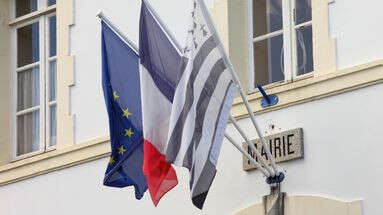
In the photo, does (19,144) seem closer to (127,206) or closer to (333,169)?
(127,206)

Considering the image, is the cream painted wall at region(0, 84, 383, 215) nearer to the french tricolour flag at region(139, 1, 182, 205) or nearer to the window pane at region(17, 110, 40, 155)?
the french tricolour flag at region(139, 1, 182, 205)

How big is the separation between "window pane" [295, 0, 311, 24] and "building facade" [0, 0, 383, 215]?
0.04ft

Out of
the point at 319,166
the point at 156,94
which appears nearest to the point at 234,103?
the point at 319,166

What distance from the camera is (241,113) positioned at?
13977mm

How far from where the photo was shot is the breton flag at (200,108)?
12.2 meters

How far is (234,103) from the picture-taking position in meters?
14.1

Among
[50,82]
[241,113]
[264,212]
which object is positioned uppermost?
[50,82]

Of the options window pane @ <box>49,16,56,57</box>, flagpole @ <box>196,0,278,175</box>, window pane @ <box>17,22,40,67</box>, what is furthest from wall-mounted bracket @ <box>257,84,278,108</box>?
window pane @ <box>17,22,40,67</box>

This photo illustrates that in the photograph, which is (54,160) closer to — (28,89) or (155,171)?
(28,89)

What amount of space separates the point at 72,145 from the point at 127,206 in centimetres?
105

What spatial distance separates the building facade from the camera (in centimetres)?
1305

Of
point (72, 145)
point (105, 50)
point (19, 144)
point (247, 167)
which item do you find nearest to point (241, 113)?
point (247, 167)

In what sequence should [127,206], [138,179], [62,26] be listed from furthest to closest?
[62,26] → [127,206] → [138,179]

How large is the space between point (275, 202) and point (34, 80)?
4.28m
